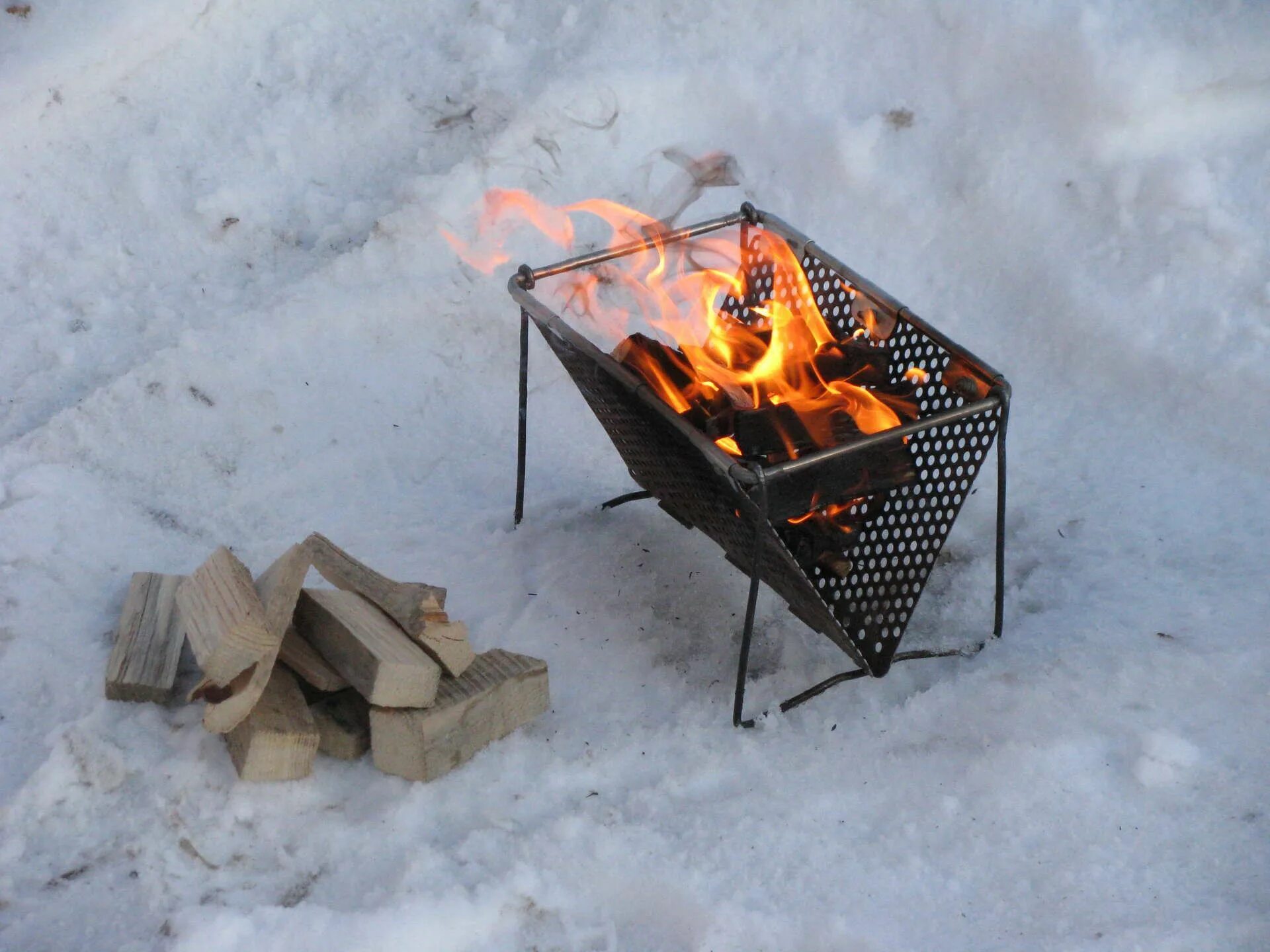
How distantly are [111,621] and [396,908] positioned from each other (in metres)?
1.19

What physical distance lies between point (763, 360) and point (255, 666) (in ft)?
4.69

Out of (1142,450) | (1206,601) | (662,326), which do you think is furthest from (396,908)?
(1142,450)

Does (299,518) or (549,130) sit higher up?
(549,130)

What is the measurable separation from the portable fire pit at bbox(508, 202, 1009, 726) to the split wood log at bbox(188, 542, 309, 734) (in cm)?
88

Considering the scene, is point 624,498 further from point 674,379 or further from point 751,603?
point 751,603

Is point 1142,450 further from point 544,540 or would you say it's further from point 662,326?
point 544,540

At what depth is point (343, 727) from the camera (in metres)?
2.60

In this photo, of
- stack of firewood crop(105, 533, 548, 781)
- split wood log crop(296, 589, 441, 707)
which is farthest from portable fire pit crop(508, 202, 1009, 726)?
split wood log crop(296, 589, 441, 707)

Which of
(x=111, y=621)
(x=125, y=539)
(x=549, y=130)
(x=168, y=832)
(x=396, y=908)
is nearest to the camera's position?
(x=396, y=908)

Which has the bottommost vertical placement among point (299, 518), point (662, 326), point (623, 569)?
point (623, 569)

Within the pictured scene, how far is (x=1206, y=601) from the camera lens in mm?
3020

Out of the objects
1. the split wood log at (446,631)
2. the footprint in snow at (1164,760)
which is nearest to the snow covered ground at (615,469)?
the footprint in snow at (1164,760)

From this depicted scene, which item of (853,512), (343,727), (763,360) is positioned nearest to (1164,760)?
(853,512)

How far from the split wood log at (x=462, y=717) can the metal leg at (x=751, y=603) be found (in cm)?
44
